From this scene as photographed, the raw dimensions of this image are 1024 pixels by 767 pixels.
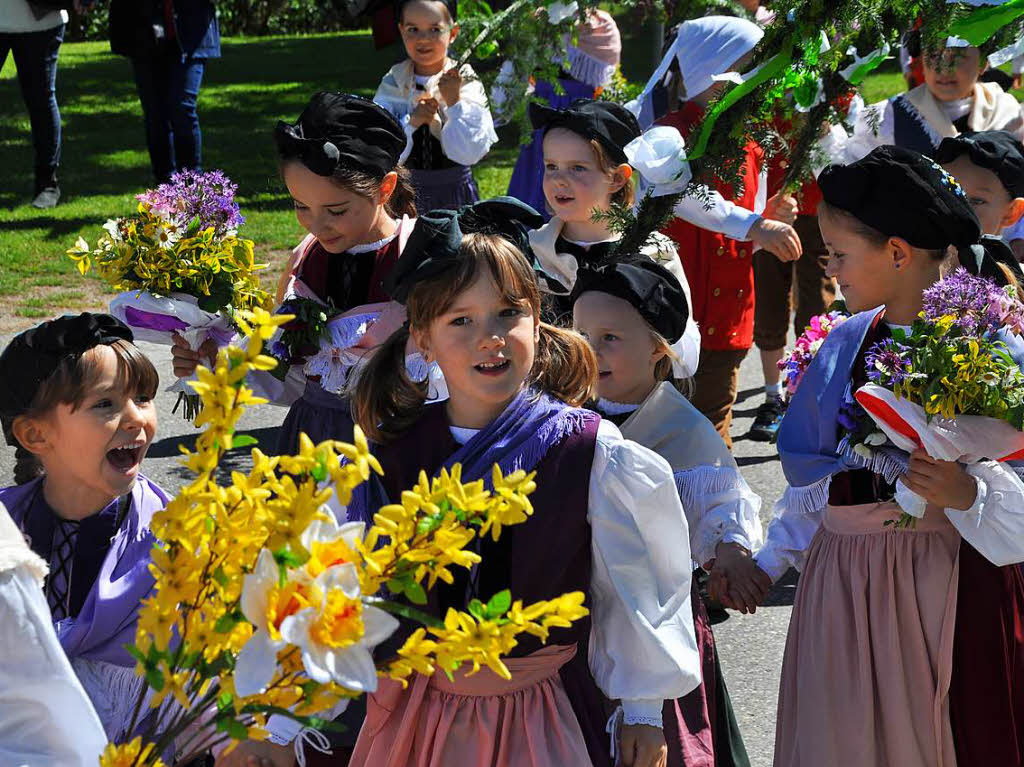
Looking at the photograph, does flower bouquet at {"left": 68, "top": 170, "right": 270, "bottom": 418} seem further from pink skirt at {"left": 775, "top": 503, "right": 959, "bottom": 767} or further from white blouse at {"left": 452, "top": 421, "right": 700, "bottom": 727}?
pink skirt at {"left": 775, "top": 503, "right": 959, "bottom": 767}

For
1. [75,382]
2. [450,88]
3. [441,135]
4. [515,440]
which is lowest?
[441,135]

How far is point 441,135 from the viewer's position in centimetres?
662

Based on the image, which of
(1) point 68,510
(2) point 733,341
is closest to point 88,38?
(2) point 733,341

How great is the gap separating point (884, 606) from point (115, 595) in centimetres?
176

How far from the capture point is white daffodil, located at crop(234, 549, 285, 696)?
1.58m

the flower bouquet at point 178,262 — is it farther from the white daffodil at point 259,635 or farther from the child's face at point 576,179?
the white daffodil at point 259,635

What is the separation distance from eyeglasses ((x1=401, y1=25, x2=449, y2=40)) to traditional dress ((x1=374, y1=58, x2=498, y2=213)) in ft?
0.47

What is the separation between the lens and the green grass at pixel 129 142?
30.8 feet

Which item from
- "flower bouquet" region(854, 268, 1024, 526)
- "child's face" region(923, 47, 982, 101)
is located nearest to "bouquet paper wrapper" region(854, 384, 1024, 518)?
"flower bouquet" region(854, 268, 1024, 526)

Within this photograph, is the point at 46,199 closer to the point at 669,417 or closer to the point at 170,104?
the point at 170,104

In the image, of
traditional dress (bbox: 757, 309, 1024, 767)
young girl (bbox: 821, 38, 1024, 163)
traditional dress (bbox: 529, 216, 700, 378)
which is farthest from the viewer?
young girl (bbox: 821, 38, 1024, 163)

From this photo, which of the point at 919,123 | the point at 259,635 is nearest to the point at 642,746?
the point at 259,635

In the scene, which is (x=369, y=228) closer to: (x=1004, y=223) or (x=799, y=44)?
(x=799, y=44)

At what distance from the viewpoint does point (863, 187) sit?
3295 millimetres
